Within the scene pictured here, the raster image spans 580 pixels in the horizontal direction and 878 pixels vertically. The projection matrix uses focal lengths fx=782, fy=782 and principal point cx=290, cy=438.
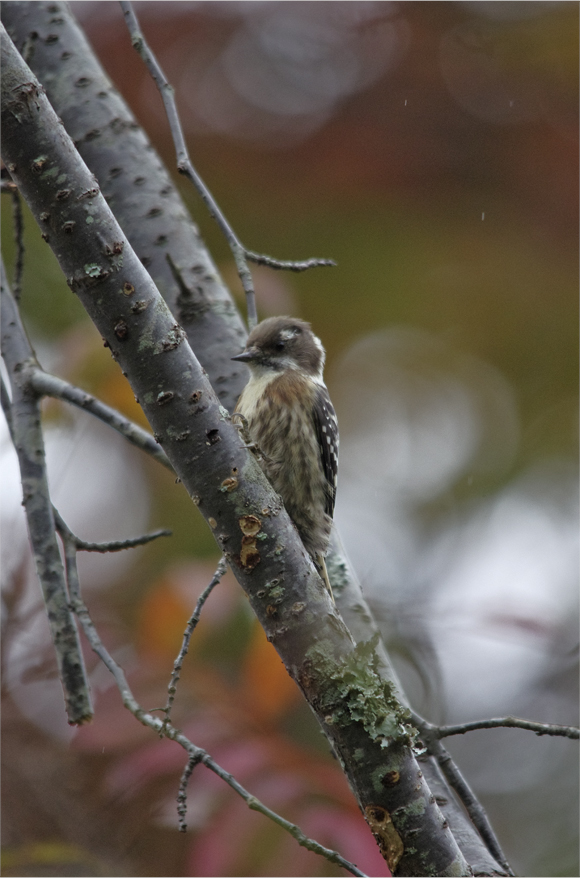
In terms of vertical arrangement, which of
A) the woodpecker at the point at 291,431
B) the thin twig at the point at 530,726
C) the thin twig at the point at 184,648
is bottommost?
the thin twig at the point at 530,726

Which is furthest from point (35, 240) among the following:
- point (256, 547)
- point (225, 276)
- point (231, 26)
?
point (256, 547)

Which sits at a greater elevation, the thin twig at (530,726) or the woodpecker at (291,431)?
the woodpecker at (291,431)

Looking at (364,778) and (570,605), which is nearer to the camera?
(364,778)

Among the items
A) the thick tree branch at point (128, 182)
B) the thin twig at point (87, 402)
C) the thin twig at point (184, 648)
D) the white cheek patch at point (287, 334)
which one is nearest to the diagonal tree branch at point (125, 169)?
the thick tree branch at point (128, 182)

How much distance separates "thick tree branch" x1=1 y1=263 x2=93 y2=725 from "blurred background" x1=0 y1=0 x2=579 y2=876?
1.00 ft

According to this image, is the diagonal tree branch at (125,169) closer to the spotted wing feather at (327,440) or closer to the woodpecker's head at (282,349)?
the woodpecker's head at (282,349)

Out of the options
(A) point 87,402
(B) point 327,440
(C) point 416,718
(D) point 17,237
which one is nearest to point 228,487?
(A) point 87,402

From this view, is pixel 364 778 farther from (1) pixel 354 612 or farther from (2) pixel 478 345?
(2) pixel 478 345

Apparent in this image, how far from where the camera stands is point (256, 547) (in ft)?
7.09

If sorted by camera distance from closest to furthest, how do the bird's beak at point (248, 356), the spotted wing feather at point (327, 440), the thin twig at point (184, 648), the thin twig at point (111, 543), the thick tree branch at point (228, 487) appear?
1. the thick tree branch at point (228, 487)
2. the thin twig at point (184, 648)
3. the thin twig at point (111, 543)
4. the bird's beak at point (248, 356)
5. the spotted wing feather at point (327, 440)

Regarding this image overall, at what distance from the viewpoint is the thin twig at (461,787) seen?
103 inches

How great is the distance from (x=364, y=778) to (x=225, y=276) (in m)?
3.04

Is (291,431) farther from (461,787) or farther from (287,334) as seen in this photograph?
(461,787)

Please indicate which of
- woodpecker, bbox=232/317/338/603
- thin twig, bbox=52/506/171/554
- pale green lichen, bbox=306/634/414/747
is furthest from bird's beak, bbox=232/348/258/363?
pale green lichen, bbox=306/634/414/747
